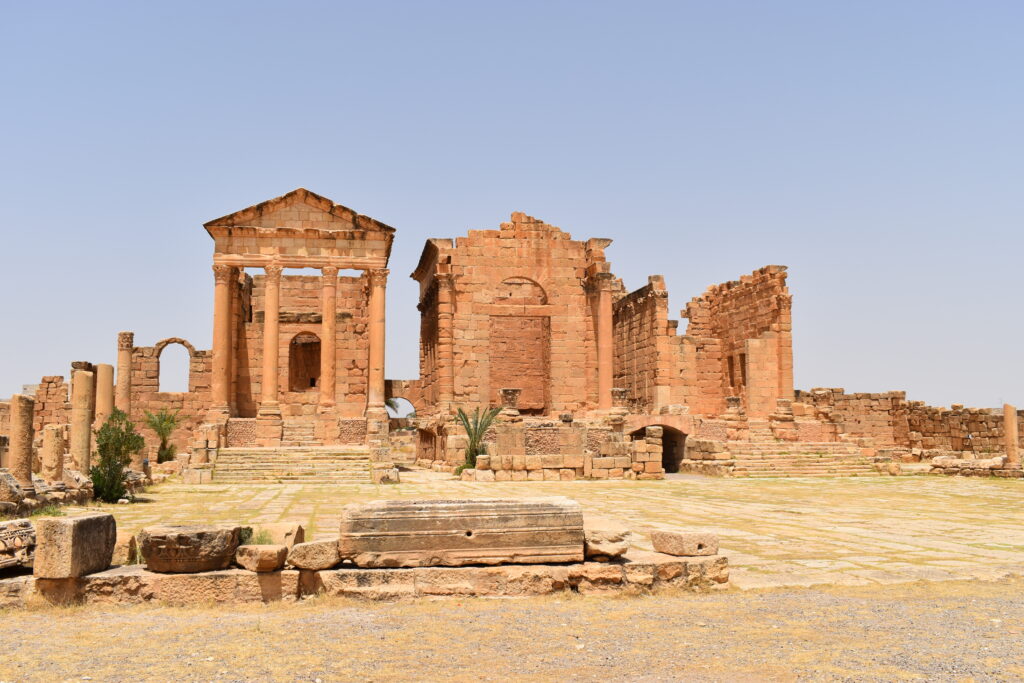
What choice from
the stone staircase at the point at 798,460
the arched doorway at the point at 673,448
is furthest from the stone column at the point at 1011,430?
the arched doorway at the point at 673,448

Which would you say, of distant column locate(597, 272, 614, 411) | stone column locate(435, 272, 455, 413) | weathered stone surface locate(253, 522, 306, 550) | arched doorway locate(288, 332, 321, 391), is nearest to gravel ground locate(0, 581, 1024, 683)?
weathered stone surface locate(253, 522, 306, 550)

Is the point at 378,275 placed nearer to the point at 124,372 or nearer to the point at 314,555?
the point at 124,372

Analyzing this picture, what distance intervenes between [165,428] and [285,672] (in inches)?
865

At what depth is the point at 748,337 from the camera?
102 ft

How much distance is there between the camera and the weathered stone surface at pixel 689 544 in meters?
7.05

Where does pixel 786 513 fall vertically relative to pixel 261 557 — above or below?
below

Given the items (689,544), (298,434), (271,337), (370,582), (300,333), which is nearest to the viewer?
(370,582)

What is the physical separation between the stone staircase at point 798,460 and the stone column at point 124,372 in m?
17.2

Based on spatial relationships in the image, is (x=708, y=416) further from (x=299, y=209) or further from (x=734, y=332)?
(x=299, y=209)

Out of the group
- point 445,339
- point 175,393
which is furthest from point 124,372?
point 445,339

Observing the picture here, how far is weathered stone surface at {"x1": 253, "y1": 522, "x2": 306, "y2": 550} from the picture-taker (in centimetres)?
666

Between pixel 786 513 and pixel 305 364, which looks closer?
pixel 786 513

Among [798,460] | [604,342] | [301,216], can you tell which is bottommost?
[798,460]

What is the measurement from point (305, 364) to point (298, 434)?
29.8ft
